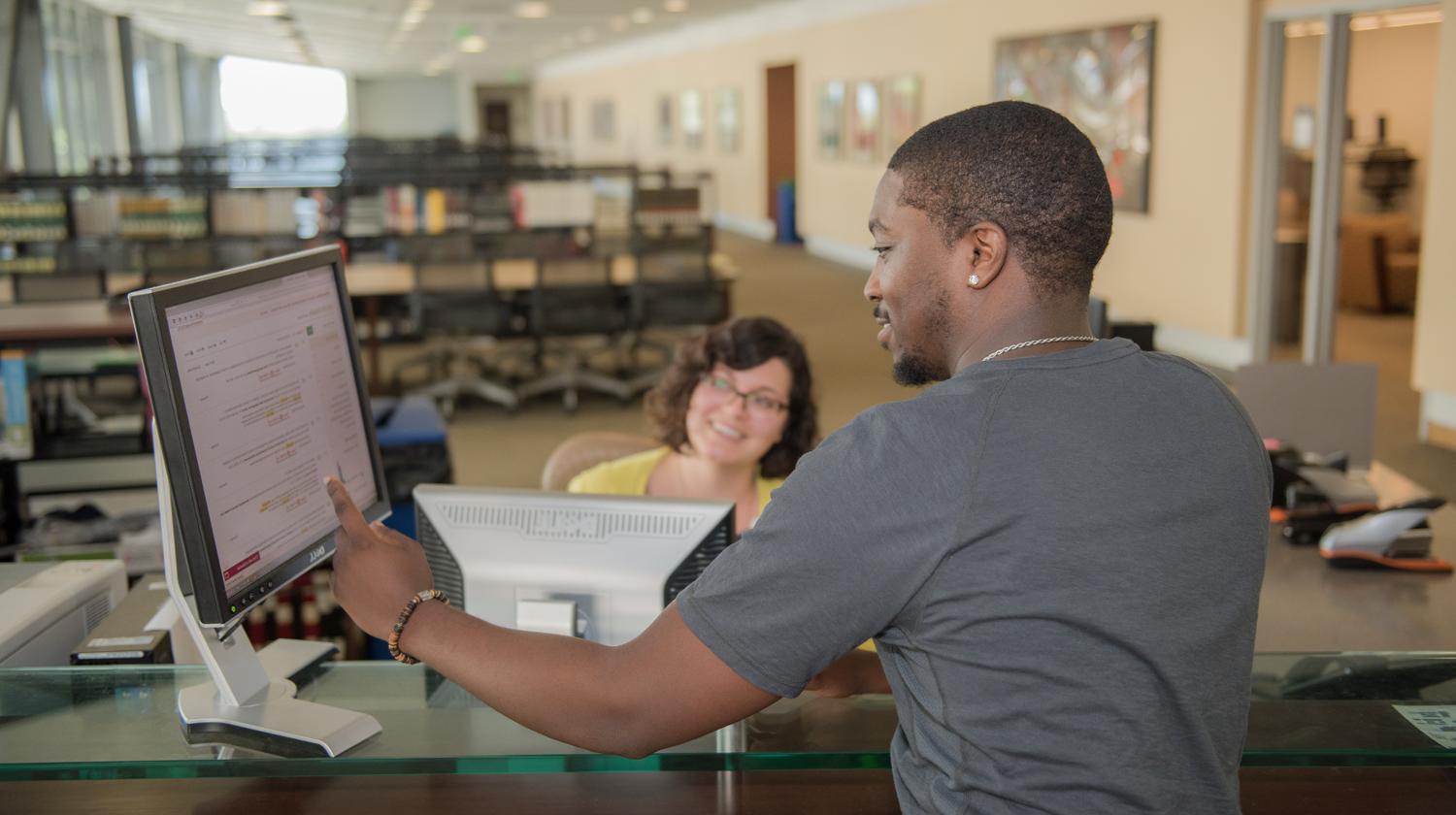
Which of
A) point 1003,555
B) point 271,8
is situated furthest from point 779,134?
point 1003,555

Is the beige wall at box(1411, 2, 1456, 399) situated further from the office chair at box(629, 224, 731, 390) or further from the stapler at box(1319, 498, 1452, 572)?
the stapler at box(1319, 498, 1452, 572)

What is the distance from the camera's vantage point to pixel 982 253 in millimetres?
961

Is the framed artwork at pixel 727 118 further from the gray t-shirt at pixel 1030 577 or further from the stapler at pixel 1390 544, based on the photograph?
the gray t-shirt at pixel 1030 577

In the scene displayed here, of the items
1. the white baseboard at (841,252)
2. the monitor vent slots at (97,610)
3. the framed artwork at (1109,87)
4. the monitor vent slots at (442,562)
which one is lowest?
the white baseboard at (841,252)

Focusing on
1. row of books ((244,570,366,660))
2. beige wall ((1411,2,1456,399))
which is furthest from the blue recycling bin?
row of books ((244,570,366,660))

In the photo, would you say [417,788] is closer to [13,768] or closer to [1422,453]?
[13,768]

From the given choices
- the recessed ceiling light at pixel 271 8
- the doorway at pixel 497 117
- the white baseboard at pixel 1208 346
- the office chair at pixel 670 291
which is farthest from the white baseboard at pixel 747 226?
the doorway at pixel 497 117

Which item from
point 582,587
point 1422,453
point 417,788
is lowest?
point 1422,453

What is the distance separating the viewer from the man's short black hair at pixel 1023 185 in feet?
3.10

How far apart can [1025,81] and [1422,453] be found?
16.1ft

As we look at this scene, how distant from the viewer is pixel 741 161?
1725 centimetres

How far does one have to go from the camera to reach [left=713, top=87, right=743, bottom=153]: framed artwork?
17.2 metres

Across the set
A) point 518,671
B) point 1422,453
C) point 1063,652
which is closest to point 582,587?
point 518,671

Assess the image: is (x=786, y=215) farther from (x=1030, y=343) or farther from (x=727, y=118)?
(x=1030, y=343)
